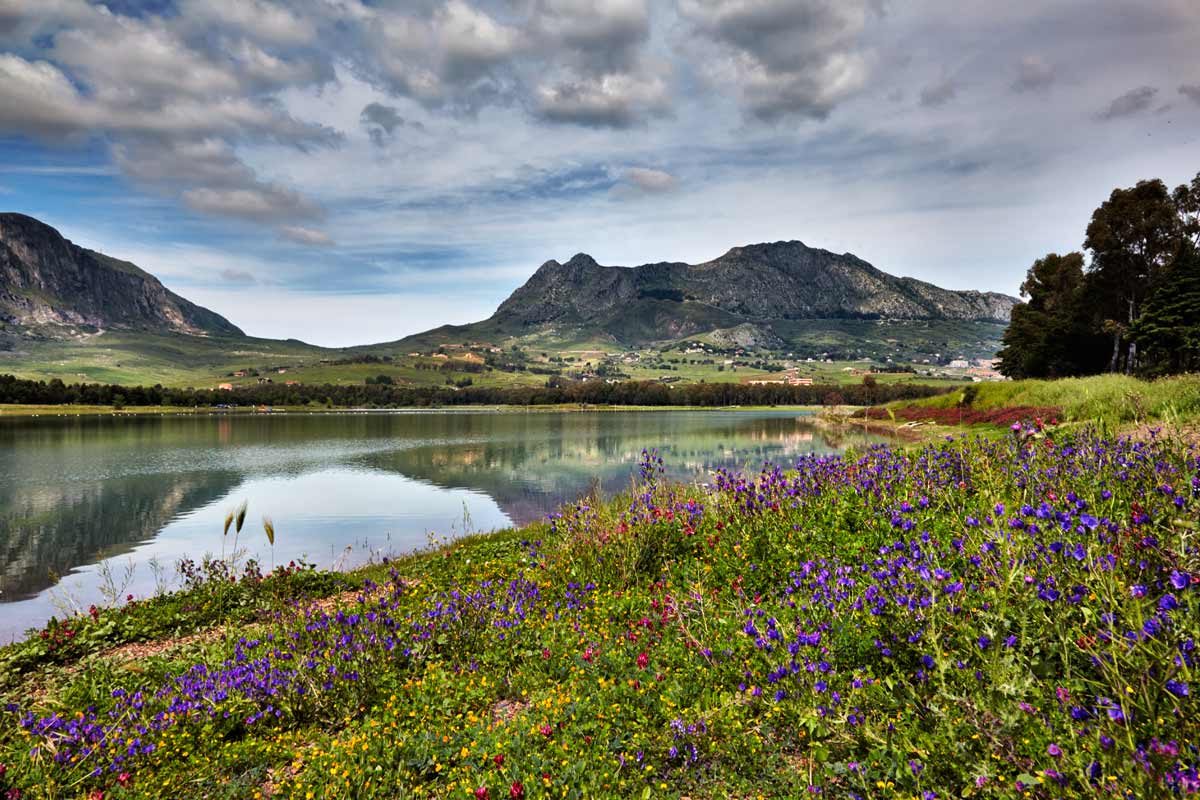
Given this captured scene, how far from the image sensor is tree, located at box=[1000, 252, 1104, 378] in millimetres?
59875

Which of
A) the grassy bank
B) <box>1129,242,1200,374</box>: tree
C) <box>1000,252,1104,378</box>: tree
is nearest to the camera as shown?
the grassy bank

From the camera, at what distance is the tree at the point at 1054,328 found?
59.9 m

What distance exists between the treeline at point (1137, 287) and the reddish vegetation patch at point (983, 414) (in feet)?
49.5

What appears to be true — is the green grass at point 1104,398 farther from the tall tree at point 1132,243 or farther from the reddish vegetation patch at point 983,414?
the tall tree at point 1132,243

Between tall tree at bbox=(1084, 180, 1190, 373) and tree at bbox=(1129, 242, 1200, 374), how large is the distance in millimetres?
1113

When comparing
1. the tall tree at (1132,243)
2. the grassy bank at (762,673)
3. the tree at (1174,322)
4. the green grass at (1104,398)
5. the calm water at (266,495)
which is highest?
the tall tree at (1132,243)

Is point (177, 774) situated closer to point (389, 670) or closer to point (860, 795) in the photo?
point (389, 670)

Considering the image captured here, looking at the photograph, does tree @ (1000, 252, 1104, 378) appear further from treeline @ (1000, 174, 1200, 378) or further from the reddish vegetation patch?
the reddish vegetation patch

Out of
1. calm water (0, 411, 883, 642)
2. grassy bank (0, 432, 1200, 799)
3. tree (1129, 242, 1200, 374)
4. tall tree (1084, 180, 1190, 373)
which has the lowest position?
calm water (0, 411, 883, 642)

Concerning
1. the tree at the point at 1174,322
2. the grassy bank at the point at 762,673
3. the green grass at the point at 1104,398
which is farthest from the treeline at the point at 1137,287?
the grassy bank at the point at 762,673

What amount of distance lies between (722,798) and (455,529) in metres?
21.1

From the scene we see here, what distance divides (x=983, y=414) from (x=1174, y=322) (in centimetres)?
2185

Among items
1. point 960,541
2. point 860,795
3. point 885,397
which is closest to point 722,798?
point 860,795

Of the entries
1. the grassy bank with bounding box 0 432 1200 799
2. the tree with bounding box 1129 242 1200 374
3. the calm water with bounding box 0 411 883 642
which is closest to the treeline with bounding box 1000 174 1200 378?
the tree with bounding box 1129 242 1200 374
